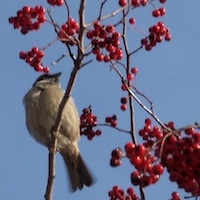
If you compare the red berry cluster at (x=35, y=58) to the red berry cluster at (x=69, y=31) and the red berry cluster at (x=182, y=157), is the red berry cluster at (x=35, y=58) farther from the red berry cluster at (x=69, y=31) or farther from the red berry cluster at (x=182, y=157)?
the red berry cluster at (x=182, y=157)

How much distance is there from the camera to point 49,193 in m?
3.32

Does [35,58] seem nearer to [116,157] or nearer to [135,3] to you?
[135,3]

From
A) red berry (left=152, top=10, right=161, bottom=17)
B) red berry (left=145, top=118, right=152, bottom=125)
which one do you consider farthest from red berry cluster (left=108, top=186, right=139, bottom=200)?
red berry (left=152, top=10, right=161, bottom=17)

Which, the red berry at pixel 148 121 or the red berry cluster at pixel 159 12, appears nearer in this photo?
the red berry at pixel 148 121

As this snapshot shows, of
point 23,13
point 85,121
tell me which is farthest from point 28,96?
point 23,13

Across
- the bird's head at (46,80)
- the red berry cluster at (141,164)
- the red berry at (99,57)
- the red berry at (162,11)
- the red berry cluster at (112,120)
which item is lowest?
the red berry cluster at (141,164)

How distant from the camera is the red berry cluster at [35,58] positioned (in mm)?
4059

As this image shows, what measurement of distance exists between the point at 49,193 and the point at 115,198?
51cm

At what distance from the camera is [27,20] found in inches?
153

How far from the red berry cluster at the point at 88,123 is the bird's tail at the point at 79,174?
4.28 ft

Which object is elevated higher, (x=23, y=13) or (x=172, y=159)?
(x=23, y=13)

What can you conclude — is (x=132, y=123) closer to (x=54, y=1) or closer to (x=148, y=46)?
(x=148, y=46)

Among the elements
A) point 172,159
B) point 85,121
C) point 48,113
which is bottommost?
point 172,159

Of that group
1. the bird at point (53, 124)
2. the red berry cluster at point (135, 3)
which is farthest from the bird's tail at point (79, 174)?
the red berry cluster at point (135, 3)
